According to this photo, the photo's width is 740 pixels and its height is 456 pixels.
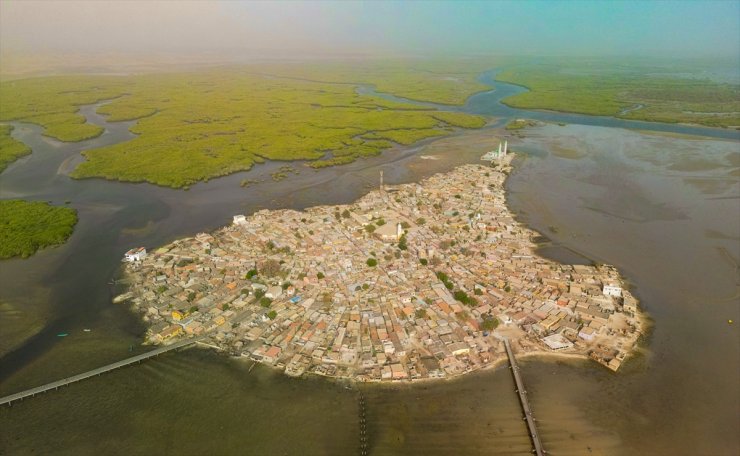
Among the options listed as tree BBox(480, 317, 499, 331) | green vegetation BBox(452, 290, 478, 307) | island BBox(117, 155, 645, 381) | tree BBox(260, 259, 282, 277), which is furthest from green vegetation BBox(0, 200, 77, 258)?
tree BBox(480, 317, 499, 331)

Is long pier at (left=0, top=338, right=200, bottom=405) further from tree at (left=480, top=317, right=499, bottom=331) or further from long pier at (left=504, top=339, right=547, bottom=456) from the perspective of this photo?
long pier at (left=504, top=339, right=547, bottom=456)

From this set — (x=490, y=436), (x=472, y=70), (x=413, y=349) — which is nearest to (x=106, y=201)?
(x=413, y=349)

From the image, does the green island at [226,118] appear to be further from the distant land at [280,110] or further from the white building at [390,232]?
the white building at [390,232]

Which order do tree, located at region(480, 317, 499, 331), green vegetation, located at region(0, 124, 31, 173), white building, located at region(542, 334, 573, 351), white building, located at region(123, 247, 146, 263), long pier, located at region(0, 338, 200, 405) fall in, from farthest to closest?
green vegetation, located at region(0, 124, 31, 173)
white building, located at region(123, 247, 146, 263)
tree, located at region(480, 317, 499, 331)
white building, located at region(542, 334, 573, 351)
long pier, located at region(0, 338, 200, 405)

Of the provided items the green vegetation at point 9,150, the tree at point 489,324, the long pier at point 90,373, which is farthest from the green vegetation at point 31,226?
the tree at point 489,324

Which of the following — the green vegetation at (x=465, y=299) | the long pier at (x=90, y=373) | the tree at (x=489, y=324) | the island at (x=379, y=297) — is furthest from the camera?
the green vegetation at (x=465, y=299)

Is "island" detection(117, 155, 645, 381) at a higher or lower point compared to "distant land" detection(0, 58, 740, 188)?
lower

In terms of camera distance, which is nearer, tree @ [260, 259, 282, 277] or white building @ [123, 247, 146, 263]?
tree @ [260, 259, 282, 277]
